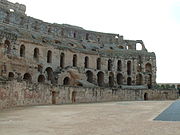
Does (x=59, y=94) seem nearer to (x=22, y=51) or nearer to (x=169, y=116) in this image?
(x=22, y=51)

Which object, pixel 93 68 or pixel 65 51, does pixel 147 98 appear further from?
pixel 65 51

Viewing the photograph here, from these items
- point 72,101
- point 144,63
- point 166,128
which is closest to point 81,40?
point 144,63

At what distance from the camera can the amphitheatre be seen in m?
19.9

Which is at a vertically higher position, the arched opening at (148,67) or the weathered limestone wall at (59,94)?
Result: the arched opening at (148,67)

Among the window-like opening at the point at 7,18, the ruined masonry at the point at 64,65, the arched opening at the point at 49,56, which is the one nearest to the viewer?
the ruined masonry at the point at 64,65

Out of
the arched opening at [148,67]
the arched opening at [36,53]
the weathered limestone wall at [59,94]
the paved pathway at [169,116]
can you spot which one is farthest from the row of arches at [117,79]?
the paved pathway at [169,116]

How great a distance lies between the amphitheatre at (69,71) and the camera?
19.9 m

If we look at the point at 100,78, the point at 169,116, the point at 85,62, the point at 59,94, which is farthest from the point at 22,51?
the point at 169,116

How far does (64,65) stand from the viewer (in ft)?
122

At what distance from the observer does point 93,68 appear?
4112cm

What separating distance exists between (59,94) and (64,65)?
1126 centimetres

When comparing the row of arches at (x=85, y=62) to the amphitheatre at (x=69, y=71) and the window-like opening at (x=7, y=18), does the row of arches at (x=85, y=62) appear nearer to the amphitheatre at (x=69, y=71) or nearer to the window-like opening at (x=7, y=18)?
the amphitheatre at (x=69, y=71)

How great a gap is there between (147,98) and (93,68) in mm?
9651

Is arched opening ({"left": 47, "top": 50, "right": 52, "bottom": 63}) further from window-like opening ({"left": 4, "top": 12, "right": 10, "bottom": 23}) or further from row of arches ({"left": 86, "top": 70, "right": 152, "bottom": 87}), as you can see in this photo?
row of arches ({"left": 86, "top": 70, "right": 152, "bottom": 87})
